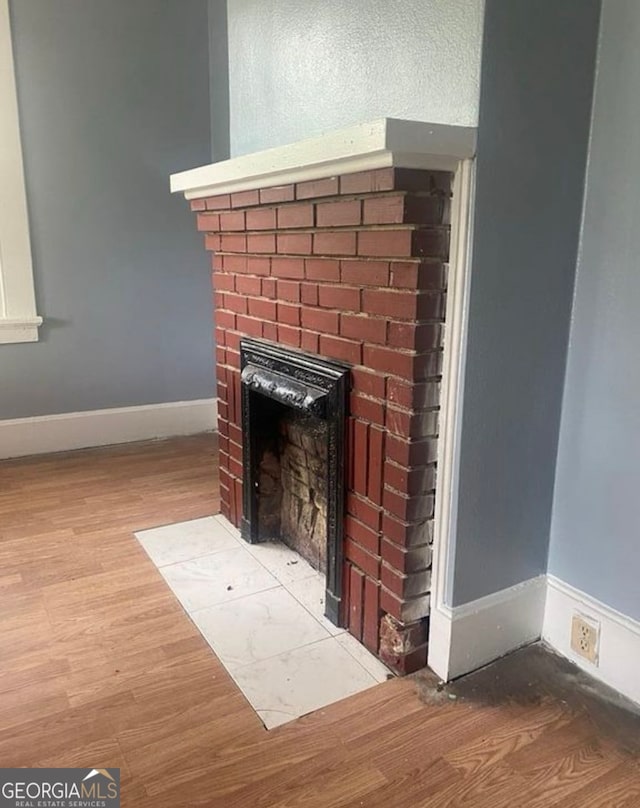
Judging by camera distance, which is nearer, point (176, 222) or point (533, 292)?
point (533, 292)

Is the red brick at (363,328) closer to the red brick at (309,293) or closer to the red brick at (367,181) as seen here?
the red brick at (309,293)

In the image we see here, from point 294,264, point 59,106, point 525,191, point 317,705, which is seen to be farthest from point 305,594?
point 59,106

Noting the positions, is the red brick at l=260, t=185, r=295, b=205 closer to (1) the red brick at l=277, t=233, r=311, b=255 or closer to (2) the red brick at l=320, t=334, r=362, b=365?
(1) the red brick at l=277, t=233, r=311, b=255

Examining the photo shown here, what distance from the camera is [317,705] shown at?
1629 mm

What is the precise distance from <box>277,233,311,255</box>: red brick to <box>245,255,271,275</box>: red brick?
121 millimetres

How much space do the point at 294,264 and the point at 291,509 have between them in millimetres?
954

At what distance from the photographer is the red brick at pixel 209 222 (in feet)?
7.59

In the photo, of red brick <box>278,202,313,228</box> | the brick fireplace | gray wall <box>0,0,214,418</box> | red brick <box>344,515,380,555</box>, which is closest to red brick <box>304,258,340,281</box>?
the brick fireplace

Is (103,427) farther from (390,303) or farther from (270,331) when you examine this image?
(390,303)

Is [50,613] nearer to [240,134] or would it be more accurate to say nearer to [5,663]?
[5,663]

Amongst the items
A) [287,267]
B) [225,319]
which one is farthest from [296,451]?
[287,267]

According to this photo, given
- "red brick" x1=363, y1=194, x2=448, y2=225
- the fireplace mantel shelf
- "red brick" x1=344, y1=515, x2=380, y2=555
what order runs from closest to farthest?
the fireplace mantel shelf, "red brick" x1=363, y1=194, x2=448, y2=225, "red brick" x1=344, y1=515, x2=380, y2=555

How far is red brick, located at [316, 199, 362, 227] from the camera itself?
160cm

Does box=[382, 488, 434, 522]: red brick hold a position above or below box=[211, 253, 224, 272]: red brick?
below
